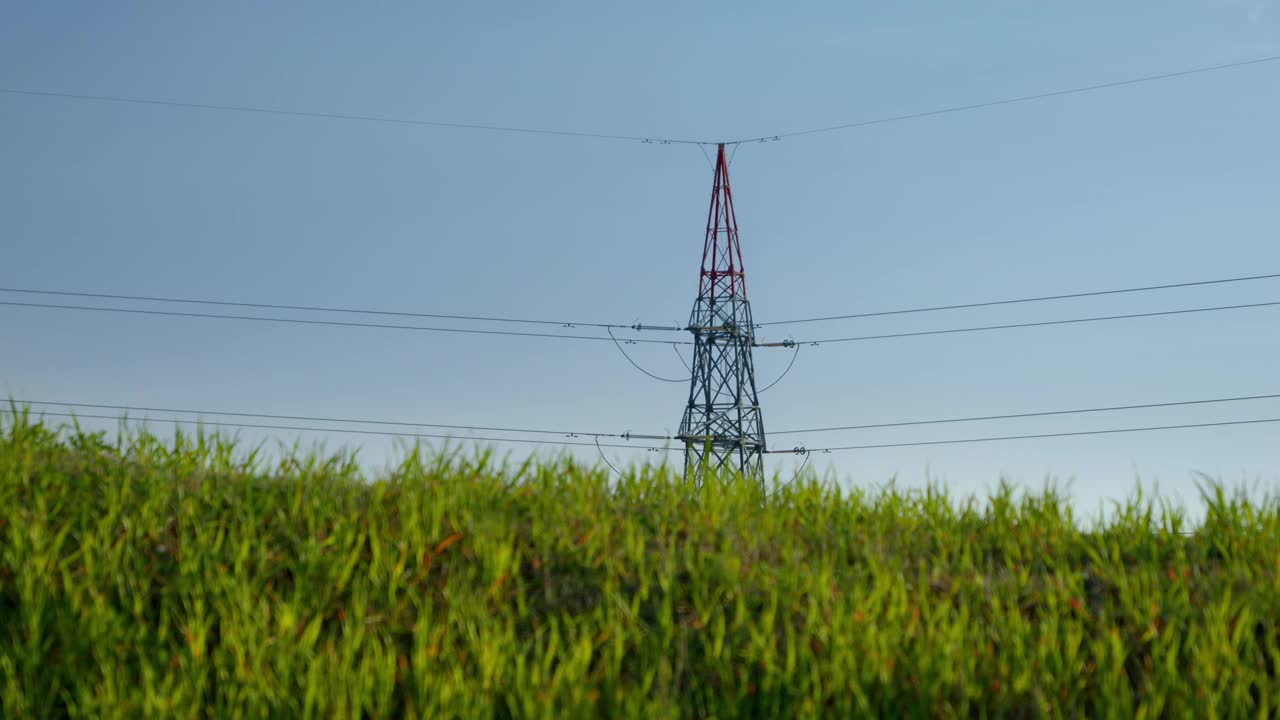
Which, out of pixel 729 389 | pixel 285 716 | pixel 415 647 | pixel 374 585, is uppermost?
pixel 729 389

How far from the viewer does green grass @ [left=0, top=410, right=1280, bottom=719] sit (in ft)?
19.0

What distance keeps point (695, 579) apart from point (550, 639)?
109 centimetres

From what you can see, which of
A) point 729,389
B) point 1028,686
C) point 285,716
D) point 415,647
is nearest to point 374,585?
point 415,647

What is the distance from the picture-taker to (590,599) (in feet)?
21.5

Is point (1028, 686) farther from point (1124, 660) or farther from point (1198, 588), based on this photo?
point (1198, 588)

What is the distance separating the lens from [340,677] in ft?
18.8

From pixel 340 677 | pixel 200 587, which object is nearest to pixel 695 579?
pixel 340 677

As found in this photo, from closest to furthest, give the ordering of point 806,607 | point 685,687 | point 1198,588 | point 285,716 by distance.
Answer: point 285,716, point 685,687, point 806,607, point 1198,588

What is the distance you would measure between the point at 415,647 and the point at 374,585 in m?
0.78

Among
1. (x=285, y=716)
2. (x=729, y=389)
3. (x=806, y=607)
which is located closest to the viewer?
(x=285, y=716)

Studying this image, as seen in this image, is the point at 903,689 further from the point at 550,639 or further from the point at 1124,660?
the point at 550,639

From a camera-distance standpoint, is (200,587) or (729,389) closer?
(200,587)

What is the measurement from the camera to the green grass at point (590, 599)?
5.80 metres

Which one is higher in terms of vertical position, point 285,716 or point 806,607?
point 806,607
